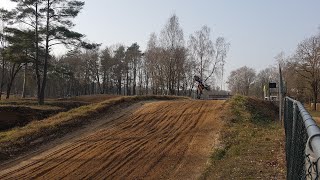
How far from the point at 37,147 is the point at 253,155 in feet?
29.7

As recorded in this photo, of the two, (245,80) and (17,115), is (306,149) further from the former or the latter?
(245,80)

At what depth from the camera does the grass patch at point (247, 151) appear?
1026 centimetres

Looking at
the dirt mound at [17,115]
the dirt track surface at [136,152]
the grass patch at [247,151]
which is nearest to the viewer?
the grass patch at [247,151]

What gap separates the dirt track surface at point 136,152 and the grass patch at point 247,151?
0.59 metres

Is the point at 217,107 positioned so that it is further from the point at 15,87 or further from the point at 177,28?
the point at 15,87

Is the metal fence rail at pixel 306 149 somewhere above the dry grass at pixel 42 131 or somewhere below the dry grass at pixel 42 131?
above

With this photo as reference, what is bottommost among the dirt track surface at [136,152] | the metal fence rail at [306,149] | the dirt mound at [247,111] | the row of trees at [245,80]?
the dirt track surface at [136,152]

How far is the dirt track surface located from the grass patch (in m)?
0.59

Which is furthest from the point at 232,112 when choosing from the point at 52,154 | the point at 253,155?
the point at 52,154

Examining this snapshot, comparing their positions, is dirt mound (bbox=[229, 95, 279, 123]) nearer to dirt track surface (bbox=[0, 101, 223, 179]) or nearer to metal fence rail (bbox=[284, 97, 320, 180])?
dirt track surface (bbox=[0, 101, 223, 179])

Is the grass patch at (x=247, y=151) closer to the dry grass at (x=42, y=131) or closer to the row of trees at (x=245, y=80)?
the dry grass at (x=42, y=131)

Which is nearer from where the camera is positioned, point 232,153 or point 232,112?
point 232,153

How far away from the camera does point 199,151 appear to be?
1453cm

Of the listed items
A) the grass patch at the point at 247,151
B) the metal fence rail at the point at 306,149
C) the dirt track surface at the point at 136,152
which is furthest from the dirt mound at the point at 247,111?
the metal fence rail at the point at 306,149
